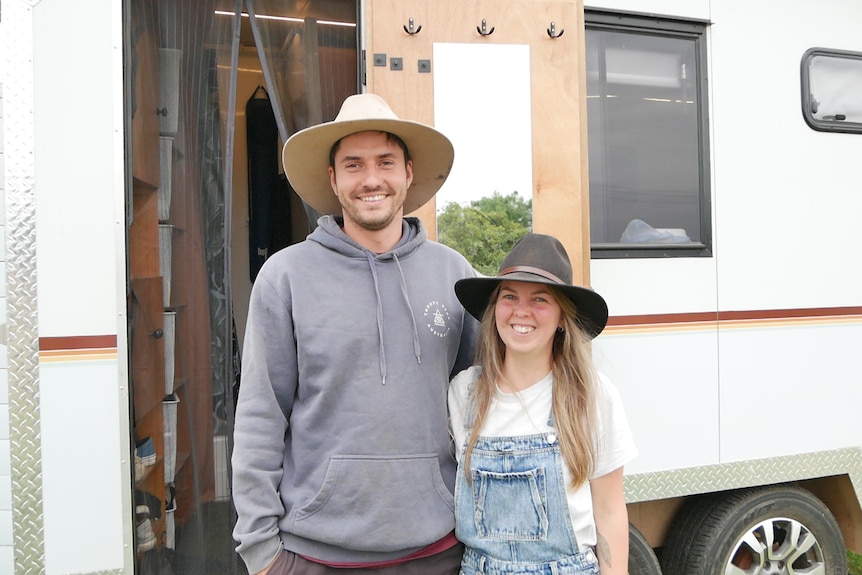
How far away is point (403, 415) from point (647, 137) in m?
1.95

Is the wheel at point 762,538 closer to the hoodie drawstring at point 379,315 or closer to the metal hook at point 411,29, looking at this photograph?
the hoodie drawstring at point 379,315

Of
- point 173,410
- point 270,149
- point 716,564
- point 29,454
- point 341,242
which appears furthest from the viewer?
point 270,149

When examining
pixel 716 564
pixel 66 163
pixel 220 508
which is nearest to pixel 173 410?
pixel 220 508

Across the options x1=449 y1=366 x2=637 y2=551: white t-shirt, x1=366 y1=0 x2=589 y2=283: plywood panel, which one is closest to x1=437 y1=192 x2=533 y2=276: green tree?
x1=366 y1=0 x2=589 y2=283: plywood panel

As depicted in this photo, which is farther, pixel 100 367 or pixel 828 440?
pixel 828 440

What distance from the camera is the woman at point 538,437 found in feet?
5.85

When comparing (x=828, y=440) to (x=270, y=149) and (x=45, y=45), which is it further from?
(x=45, y=45)

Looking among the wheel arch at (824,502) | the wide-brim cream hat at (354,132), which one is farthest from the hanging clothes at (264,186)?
the wheel arch at (824,502)

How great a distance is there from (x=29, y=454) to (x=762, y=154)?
3112 millimetres

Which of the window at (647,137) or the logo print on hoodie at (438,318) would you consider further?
the window at (647,137)

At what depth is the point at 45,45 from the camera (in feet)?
8.00

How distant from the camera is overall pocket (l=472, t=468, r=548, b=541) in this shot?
5.83 feet

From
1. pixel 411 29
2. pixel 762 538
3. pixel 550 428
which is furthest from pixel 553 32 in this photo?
pixel 762 538

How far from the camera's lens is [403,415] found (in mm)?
1816
